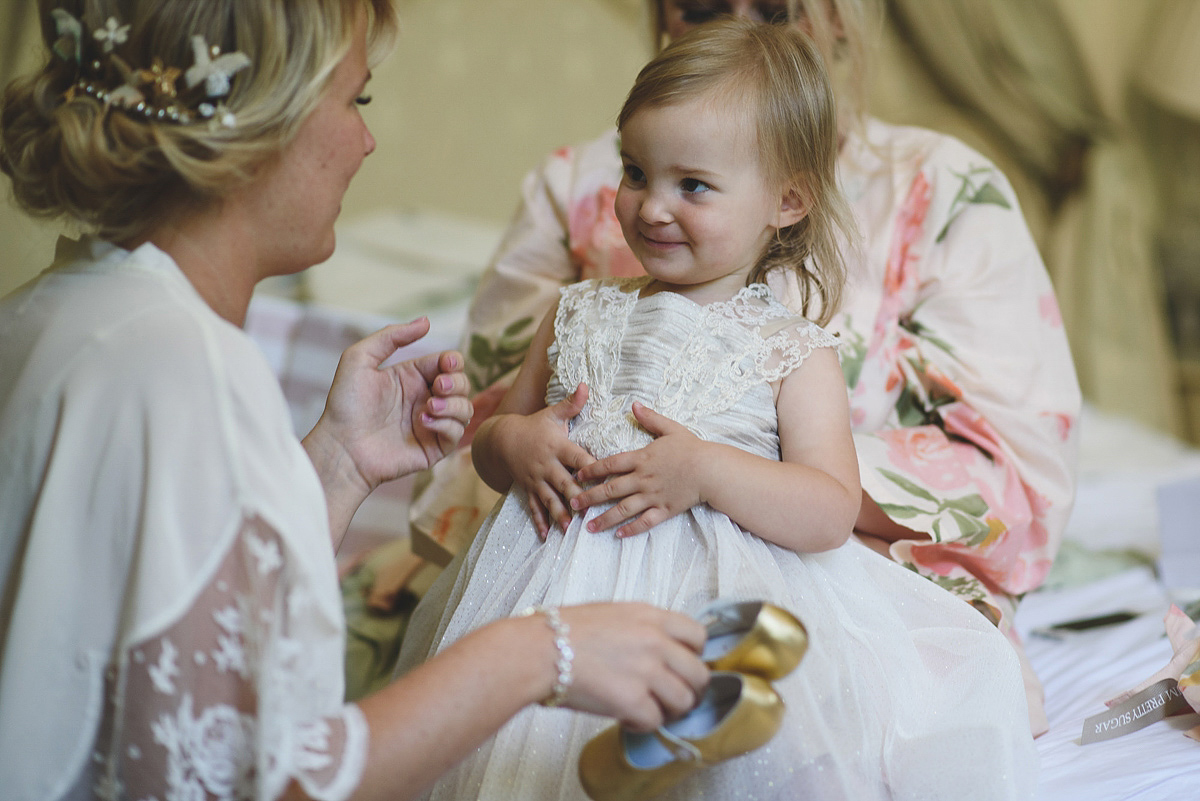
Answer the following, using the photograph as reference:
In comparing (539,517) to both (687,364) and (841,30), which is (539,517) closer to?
(687,364)

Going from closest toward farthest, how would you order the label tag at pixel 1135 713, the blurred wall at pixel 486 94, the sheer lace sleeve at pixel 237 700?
the sheer lace sleeve at pixel 237 700 < the label tag at pixel 1135 713 < the blurred wall at pixel 486 94

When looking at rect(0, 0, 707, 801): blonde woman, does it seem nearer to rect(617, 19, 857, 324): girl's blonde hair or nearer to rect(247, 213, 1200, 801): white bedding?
rect(617, 19, 857, 324): girl's blonde hair

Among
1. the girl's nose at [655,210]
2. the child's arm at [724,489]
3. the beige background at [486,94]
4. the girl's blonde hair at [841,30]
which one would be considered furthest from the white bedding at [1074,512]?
the girl's blonde hair at [841,30]

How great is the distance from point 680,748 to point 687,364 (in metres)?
0.44

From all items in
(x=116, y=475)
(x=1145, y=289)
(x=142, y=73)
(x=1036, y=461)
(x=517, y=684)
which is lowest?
(x=1145, y=289)

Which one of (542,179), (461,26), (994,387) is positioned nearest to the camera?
(994,387)

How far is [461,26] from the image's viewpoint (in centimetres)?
310

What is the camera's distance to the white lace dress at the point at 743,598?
919 millimetres

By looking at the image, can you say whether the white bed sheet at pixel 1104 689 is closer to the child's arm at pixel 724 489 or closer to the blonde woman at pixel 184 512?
the child's arm at pixel 724 489

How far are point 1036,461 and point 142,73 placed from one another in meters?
1.13

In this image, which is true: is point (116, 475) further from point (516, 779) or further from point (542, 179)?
point (542, 179)

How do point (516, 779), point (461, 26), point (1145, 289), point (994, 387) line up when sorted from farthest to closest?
point (1145, 289) → point (461, 26) → point (994, 387) → point (516, 779)

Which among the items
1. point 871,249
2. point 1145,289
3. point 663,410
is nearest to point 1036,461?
point 871,249

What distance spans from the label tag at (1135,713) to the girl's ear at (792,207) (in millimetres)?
655
